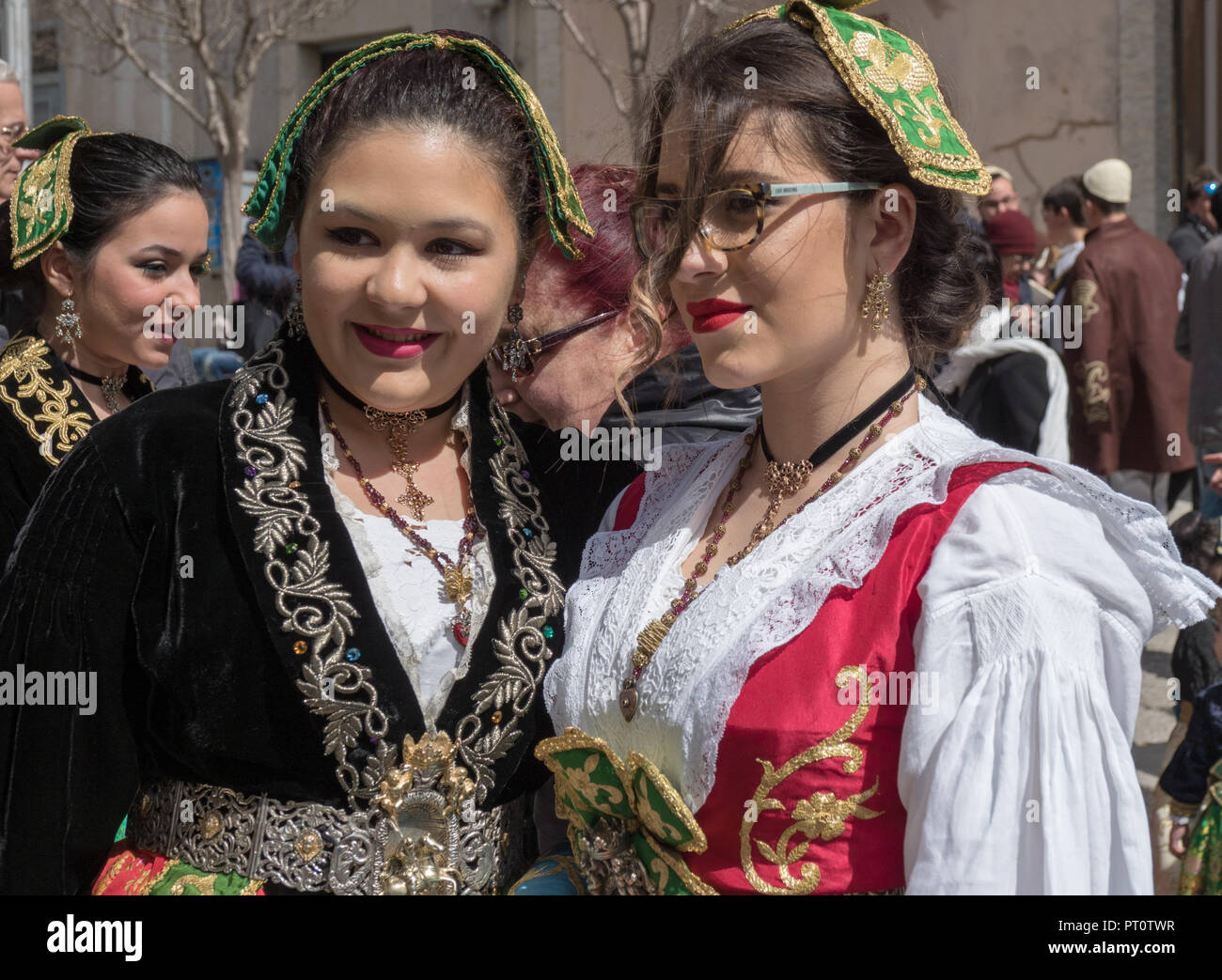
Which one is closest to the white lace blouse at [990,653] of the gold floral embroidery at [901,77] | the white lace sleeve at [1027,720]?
the white lace sleeve at [1027,720]

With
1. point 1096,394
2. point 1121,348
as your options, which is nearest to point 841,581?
point 1096,394

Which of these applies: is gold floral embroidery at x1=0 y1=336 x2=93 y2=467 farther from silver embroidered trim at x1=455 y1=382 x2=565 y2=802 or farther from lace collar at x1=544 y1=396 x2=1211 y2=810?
lace collar at x1=544 y1=396 x2=1211 y2=810

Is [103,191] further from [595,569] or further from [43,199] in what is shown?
[595,569]

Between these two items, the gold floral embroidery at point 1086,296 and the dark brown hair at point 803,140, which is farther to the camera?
the gold floral embroidery at point 1086,296

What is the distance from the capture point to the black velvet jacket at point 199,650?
1939mm

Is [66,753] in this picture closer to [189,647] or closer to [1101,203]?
[189,647]

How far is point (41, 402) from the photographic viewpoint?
303 centimetres

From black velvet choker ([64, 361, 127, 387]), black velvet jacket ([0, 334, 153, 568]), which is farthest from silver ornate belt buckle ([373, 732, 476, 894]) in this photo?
black velvet choker ([64, 361, 127, 387])

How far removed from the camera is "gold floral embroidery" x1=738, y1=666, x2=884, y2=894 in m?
1.62

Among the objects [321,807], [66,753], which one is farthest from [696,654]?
[66,753]

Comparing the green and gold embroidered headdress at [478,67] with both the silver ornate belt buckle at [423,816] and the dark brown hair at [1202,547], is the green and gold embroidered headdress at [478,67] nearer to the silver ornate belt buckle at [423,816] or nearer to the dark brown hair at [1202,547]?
the silver ornate belt buckle at [423,816]

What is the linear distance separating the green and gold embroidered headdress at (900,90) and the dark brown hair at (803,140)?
26 millimetres

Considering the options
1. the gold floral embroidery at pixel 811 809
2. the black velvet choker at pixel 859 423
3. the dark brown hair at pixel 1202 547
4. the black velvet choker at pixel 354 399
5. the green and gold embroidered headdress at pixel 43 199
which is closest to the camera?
the gold floral embroidery at pixel 811 809

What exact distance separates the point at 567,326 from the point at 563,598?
0.83 meters
